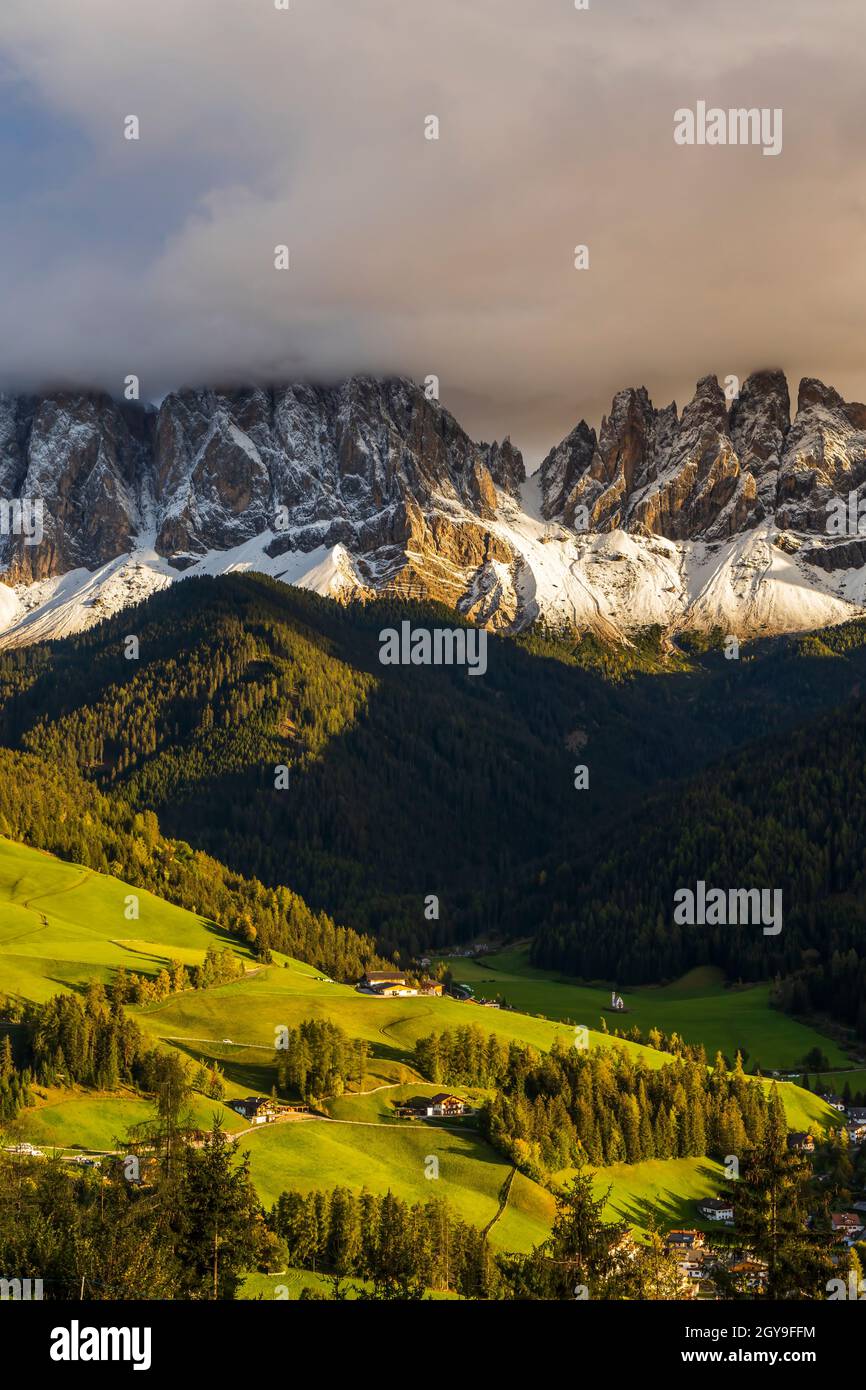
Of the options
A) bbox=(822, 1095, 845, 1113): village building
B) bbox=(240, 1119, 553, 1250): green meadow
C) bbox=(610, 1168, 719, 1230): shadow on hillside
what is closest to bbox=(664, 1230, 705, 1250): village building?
bbox=(610, 1168, 719, 1230): shadow on hillside

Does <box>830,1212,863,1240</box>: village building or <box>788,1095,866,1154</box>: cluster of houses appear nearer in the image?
<box>830,1212,863,1240</box>: village building

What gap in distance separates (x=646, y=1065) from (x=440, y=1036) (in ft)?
97.3

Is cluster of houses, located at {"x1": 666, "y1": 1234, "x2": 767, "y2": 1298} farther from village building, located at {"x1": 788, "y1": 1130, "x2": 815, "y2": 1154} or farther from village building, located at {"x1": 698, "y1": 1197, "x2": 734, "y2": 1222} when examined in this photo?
village building, located at {"x1": 788, "y1": 1130, "x2": 815, "y2": 1154}

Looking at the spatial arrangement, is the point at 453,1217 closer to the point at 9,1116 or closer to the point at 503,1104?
the point at 503,1104

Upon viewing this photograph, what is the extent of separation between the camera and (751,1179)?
219ft

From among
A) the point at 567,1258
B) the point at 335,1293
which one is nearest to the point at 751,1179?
the point at 567,1258

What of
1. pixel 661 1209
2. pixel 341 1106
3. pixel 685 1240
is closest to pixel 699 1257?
pixel 685 1240

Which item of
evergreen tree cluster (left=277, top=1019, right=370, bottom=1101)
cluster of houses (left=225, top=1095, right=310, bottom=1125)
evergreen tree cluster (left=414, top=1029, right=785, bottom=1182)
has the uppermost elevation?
evergreen tree cluster (left=277, top=1019, right=370, bottom=1101)

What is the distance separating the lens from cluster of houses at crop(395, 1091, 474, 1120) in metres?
139

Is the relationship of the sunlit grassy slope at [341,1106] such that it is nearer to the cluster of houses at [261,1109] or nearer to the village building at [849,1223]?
the cluster of houses at [261,1109]

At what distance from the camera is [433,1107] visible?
13988 cm

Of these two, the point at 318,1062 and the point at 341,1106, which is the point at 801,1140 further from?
the point at 318,1062

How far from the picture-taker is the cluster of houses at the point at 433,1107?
13888 centimetres

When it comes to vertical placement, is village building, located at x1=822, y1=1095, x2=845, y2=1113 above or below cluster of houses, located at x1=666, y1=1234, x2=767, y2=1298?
below
